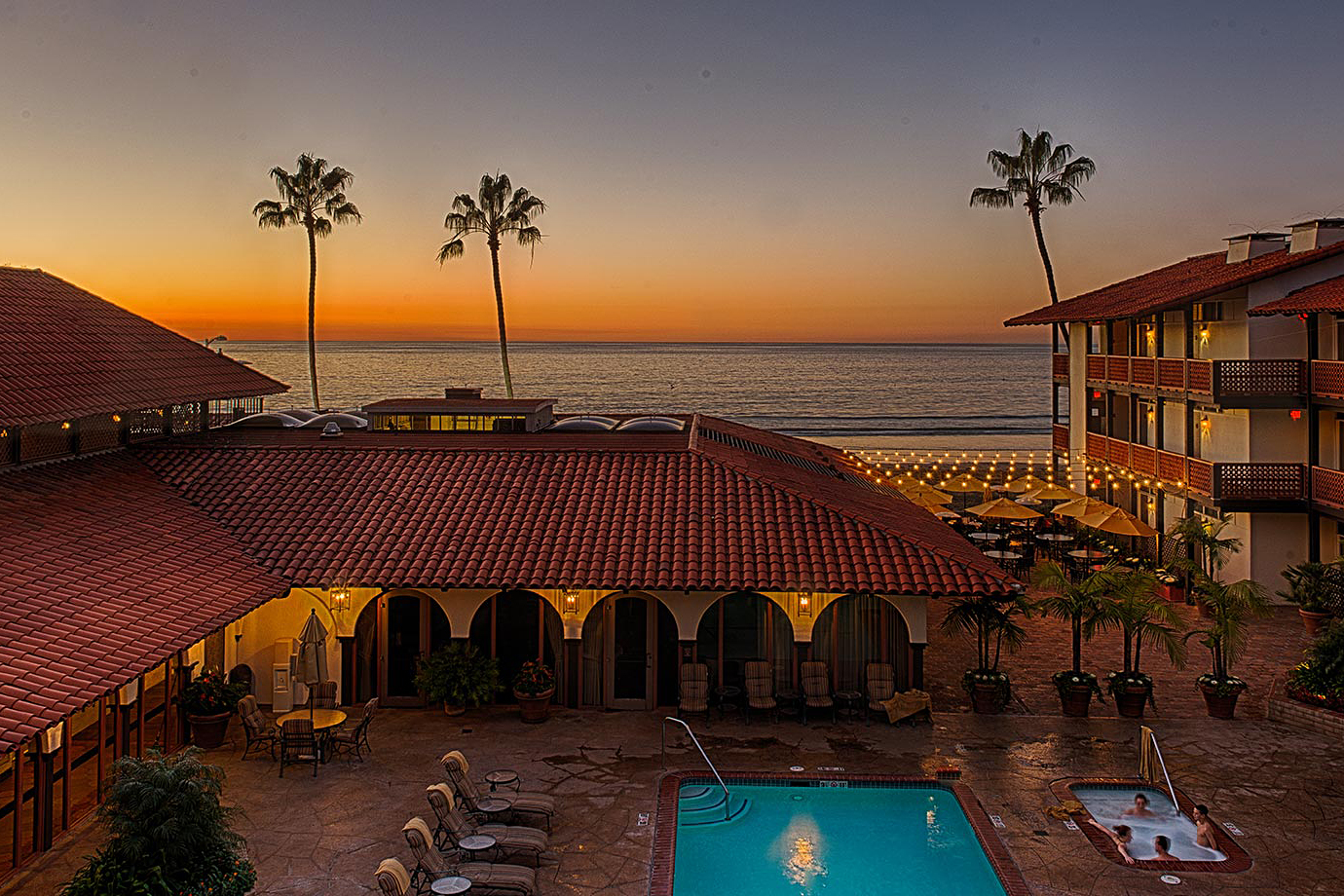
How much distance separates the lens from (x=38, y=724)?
382 inches

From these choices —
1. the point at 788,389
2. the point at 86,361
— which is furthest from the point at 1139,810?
the point at 788,389

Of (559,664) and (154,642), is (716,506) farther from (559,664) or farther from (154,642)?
(154,642)

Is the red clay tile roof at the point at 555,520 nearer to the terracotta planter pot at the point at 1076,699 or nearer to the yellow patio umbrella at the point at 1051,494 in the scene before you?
the terracotta planter pot at the point at 1076,699

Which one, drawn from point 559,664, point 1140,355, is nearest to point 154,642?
point 559,664

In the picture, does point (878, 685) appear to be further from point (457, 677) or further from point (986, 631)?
point (457, 677)

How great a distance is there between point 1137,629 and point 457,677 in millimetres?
12176

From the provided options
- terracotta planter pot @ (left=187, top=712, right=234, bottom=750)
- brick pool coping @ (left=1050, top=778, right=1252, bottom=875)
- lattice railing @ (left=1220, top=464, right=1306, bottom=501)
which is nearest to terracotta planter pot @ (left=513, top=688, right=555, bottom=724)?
terracotta planter pot @ (left=187, top=712, right=234, bottom=750)

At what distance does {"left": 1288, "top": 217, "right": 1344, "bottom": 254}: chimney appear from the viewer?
28094 mm

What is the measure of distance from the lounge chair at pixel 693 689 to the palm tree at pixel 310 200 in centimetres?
3413

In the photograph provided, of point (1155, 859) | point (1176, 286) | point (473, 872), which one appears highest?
point (1176, 286)

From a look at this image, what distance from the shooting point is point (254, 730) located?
1562cm

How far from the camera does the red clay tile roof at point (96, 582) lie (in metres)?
10.8

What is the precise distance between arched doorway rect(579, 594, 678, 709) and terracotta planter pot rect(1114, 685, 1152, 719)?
8.10m

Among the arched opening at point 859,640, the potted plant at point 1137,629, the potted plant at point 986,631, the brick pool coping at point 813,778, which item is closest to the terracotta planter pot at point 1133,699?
the potted plant at point 1137,629
